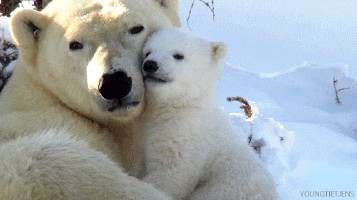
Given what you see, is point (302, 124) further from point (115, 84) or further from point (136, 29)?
point (115, 84)

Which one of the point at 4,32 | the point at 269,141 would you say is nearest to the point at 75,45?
the point at 4,32

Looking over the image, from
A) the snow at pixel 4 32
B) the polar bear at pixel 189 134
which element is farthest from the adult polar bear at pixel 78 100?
the snow at pixel 4 32

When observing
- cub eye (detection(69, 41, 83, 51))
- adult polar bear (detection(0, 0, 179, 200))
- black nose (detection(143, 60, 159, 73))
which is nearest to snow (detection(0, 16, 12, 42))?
adult polar bear (detection(0, 0, 179, 200))

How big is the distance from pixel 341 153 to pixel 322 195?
1100mm

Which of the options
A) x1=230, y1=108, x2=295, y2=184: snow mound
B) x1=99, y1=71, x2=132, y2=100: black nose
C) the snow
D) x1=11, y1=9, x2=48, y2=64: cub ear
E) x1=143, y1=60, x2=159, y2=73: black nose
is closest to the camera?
x1=99, y1=71, x2=132, y2=100: black nose

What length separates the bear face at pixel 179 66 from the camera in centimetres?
397

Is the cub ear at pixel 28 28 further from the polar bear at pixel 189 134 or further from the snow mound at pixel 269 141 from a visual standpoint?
the snow mound at pixel 269 141

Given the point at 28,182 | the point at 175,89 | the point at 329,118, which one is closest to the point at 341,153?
the point at 329,118

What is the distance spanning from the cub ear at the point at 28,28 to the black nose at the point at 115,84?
0.57 m

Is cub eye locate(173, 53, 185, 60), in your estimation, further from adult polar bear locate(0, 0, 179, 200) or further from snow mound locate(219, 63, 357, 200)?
snow mound locate(219, 63, 357, 200)

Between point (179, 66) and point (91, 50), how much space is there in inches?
16.9

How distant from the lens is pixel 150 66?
12.9 feet

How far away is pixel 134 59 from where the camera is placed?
3898 millimetres

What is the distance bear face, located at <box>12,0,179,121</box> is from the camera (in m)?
3.79
